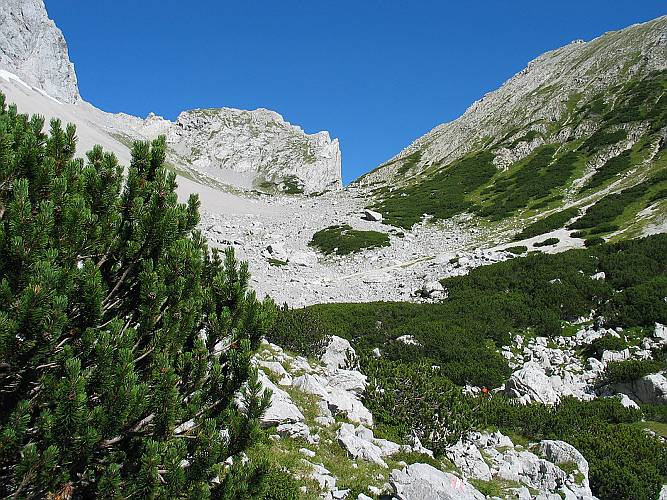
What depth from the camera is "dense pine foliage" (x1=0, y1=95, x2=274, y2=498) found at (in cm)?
393

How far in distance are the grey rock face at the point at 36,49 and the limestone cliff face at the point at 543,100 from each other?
107m

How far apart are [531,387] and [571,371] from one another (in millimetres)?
2778

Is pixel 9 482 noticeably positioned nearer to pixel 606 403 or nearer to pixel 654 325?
pixel 606 403

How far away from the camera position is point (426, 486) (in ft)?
24.8

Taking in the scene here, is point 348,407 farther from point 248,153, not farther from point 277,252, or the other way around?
point 248,153

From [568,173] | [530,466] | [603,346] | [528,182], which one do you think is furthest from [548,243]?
[568,173]

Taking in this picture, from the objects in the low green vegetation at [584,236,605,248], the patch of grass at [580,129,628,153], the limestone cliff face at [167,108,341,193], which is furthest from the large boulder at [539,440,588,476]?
the limestone cliff face at [167,108,341,193]

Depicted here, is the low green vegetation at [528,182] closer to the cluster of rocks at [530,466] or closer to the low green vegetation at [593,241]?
the low green vegetation at [593,241]

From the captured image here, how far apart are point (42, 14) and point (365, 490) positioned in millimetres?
183344

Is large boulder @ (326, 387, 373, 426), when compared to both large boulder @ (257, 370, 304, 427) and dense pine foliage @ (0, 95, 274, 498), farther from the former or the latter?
dense pine foliage @ (0, 95, 274, 498)

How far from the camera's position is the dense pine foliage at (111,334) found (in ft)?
12.9

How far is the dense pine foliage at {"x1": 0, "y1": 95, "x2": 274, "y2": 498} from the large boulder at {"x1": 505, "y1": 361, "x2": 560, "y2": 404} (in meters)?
12.0

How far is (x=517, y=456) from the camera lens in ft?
34.9

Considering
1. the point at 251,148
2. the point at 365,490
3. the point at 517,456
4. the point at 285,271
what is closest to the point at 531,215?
the point at 285,271
